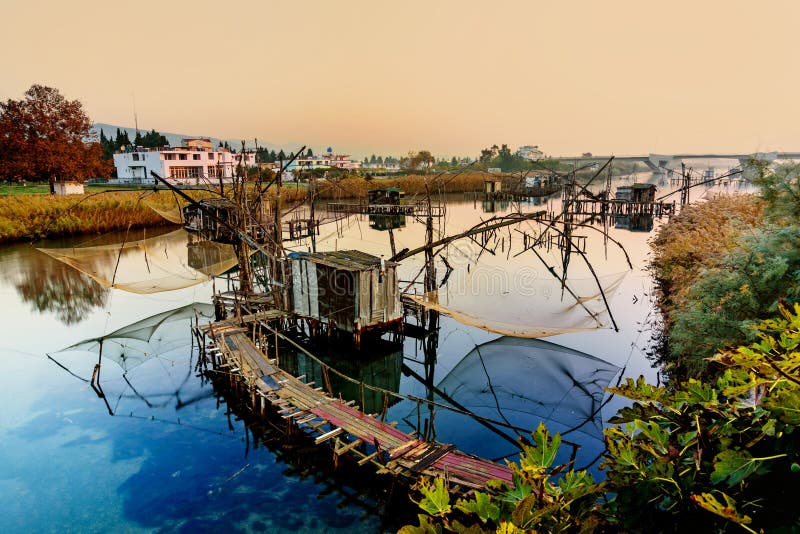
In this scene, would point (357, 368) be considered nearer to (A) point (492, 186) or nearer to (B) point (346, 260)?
(B) point (346, 260)

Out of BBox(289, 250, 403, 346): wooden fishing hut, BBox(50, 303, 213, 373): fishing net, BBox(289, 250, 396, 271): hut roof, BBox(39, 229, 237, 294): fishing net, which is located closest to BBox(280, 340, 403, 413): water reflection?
BBox(289, 250, 403, 346): wooden fishing hut

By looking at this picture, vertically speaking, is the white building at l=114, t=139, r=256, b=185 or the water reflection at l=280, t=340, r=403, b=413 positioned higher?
the white building at l=114, t=139, r=256, b=185

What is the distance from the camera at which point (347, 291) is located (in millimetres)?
12008

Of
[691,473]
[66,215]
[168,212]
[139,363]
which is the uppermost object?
[691,473]

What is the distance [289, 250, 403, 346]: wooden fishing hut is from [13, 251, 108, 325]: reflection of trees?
27.6ft

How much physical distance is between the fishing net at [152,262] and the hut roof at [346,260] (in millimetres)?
4106

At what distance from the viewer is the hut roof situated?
11770 mm

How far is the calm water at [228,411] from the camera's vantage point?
694 centimetres

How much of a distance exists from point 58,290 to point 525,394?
18911 mm

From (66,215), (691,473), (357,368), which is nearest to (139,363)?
(357,368)

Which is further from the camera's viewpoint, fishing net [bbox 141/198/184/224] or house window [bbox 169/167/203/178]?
house window [bbox 169/167/203/178]

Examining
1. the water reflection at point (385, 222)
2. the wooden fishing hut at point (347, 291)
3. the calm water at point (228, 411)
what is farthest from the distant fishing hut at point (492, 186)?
the wooden fishing hut at point (347, 291)

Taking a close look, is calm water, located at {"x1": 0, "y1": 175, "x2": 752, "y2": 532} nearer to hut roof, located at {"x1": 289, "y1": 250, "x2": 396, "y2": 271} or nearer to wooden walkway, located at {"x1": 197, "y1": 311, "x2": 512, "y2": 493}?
wooden walkway, located at {"x1": 197, "y1": 311, "x2": 512, "y2": 493}

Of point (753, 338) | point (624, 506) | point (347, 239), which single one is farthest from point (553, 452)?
point (347, 239)
